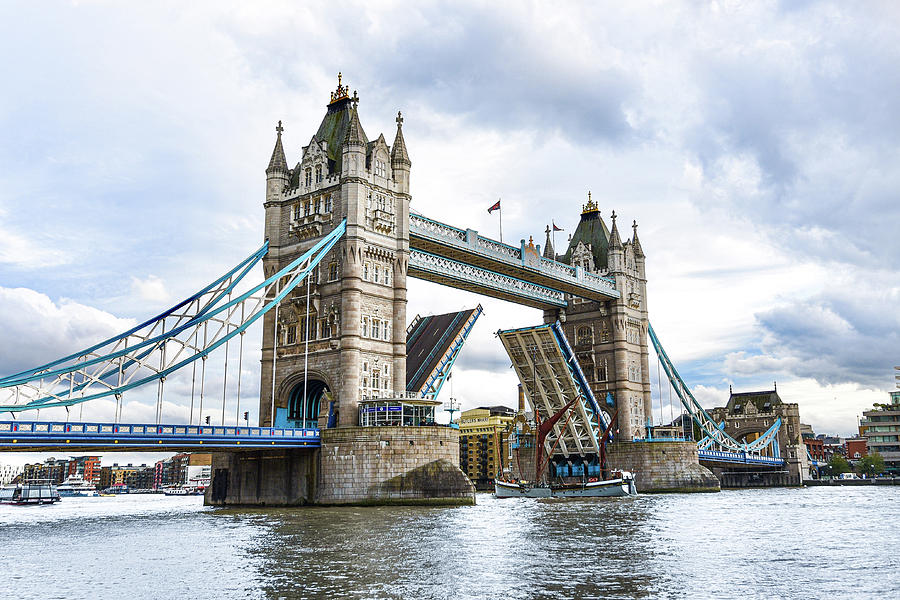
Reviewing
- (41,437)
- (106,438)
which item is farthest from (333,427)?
(41,437)

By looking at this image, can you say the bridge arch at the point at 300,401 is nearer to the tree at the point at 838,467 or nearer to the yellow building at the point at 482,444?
the yellow building at the point at 482,444

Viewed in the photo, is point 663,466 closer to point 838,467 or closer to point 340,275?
point 340,275

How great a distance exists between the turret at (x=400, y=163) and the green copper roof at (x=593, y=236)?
30895 millimetres

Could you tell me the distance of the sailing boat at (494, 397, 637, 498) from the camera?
66688mm

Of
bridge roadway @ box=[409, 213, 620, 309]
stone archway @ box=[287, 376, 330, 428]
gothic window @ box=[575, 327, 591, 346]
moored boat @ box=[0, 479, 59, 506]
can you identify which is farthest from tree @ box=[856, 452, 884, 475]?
moored boat @ box=[0, 479, 59, 506]

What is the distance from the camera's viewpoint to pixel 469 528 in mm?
33219

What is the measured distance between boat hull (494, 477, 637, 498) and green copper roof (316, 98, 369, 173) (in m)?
32.0

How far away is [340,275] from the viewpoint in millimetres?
53781

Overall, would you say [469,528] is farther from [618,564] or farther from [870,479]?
[870,479]

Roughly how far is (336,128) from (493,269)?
58.2 ft

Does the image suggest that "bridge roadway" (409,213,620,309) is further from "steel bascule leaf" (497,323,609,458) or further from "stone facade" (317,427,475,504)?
"stone facade" (317,427,475,504)

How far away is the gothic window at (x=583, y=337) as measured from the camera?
82500 mm

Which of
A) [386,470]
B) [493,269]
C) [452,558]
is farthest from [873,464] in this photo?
[452,558]

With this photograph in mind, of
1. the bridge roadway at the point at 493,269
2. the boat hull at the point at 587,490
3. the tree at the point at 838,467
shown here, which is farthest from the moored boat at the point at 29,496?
the tree at the point at 838,467
